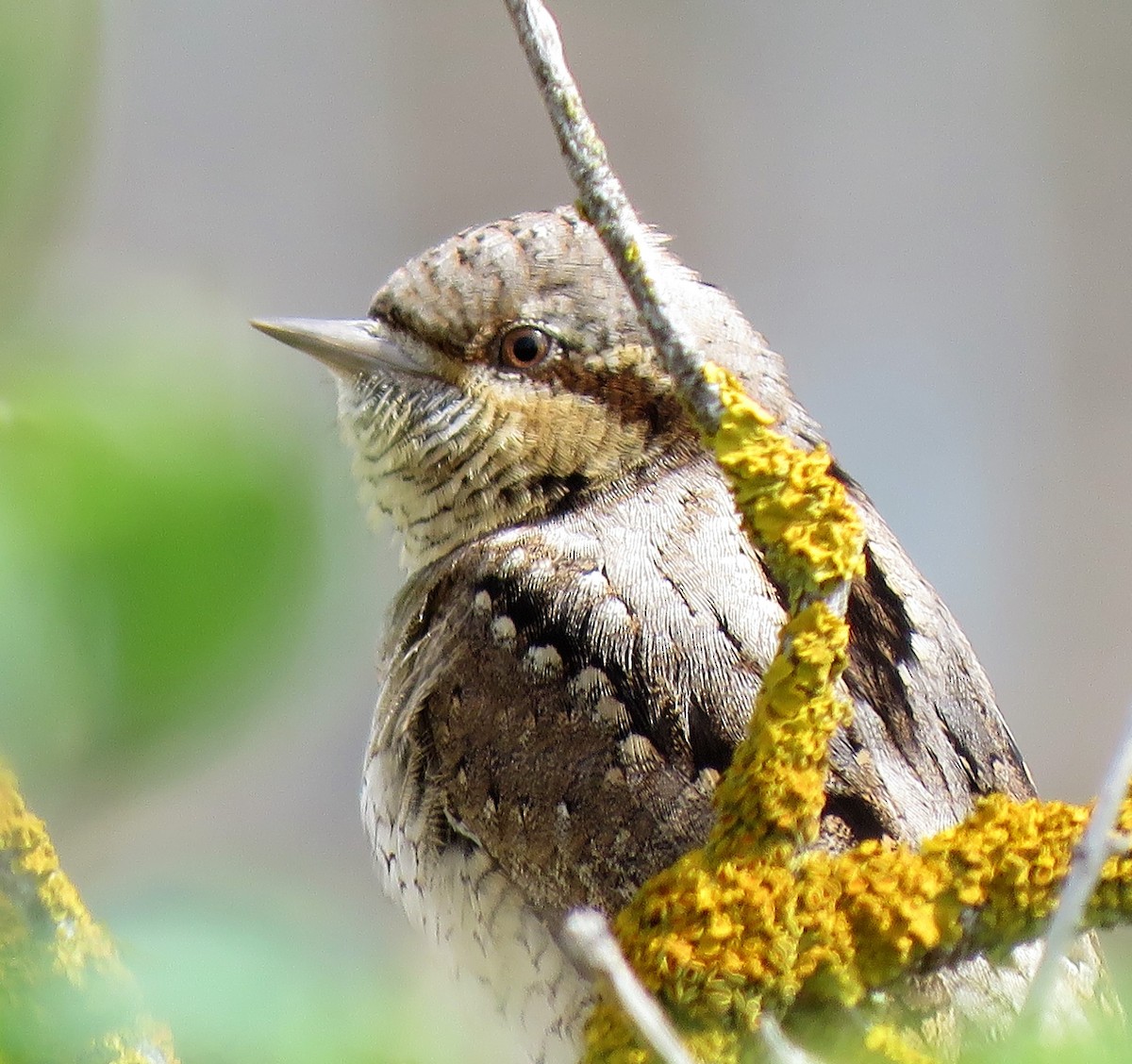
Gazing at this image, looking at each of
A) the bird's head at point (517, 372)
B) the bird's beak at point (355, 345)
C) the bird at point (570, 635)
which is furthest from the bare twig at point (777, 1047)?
the bird's beak at point (355, 345)

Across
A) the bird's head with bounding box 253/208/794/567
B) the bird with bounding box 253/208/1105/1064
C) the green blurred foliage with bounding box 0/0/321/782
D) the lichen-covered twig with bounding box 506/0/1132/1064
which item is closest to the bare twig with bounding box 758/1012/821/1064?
the lichen-covered twig with bounding box 506/0/1132/1064

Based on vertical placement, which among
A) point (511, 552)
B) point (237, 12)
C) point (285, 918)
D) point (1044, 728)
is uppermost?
point (237, 12)

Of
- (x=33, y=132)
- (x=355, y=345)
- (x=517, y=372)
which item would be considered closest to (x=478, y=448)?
(x=517, y=372)

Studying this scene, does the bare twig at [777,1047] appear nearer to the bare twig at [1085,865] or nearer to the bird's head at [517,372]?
the bare twig at [1085,865]

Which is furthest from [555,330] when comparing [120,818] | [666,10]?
[666,10]

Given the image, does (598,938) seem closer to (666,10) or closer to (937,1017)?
(937,1017)
